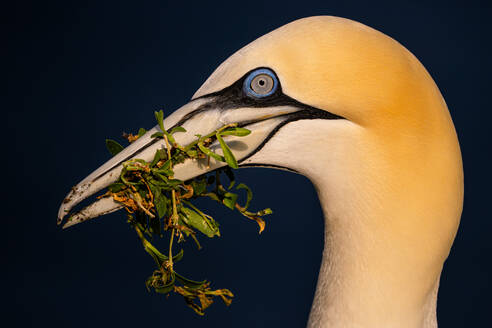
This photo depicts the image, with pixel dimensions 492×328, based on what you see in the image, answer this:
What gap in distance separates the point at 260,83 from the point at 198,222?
0.53m

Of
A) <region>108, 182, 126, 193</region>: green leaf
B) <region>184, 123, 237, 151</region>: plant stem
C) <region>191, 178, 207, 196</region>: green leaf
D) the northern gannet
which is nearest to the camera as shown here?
the northern gannet

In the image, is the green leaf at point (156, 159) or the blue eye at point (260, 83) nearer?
the blue eye at point (260, 83)

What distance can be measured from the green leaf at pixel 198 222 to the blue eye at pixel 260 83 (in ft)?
1.54

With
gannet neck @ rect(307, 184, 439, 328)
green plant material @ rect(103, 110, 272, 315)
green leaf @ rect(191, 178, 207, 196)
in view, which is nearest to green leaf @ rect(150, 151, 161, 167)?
green plant material @ rect(103, 110, 272, 315)

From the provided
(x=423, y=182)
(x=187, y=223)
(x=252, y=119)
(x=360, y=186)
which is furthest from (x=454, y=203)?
(x=187, y=223)

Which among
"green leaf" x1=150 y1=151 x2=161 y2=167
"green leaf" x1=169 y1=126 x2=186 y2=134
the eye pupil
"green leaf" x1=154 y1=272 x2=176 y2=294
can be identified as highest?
the eye pupil

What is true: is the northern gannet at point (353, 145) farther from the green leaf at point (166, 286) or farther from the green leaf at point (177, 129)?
the green leaf at point (166, 286)

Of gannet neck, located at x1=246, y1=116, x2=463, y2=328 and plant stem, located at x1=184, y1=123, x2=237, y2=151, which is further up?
plant stem, located at x1=184, y1=123, x2=237, y2=151

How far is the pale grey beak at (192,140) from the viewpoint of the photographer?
1.94 metres

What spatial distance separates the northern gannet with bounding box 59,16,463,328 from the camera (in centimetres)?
182

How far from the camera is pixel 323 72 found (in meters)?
1.79

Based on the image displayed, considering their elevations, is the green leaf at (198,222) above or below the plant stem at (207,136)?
below

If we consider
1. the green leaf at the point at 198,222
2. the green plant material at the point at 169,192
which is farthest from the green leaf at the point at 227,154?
the green leaf at the point at 198,222

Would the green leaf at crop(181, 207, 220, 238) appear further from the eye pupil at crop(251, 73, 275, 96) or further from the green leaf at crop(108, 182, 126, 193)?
the eye pupil at crop(251, 73, 275, 96)
